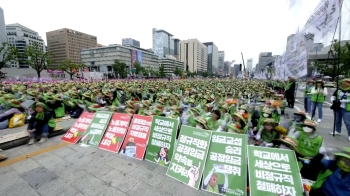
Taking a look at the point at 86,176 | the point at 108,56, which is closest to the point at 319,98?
the point at 86,176

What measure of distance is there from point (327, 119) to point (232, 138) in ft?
24.7

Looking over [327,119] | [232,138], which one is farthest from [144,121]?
[327,119]

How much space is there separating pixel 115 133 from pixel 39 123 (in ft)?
8.29

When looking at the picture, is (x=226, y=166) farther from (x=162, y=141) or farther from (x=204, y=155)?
(x=162, y=141)

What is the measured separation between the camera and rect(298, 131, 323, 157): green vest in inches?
115

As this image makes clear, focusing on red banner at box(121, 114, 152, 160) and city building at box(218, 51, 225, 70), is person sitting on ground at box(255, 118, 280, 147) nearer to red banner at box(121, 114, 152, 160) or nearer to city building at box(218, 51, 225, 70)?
red banner at box(121, 114, 152, 160)

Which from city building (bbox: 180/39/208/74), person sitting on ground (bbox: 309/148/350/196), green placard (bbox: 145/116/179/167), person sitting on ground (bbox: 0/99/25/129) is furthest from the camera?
city building (bbox: 180/39/208/74)

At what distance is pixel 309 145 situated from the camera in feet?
9.81

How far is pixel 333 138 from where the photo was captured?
533 cm

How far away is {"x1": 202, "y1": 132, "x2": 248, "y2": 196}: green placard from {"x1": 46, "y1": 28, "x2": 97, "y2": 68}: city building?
13156 cm

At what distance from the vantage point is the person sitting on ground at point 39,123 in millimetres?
4816

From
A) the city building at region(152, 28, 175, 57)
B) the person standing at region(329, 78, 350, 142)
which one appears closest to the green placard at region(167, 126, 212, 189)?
the person standing at region(329, 78, 350, 142)

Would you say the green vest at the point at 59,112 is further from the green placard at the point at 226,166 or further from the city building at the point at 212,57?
the city building at the point at 212,57

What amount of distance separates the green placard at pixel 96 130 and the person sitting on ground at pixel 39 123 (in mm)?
1308
